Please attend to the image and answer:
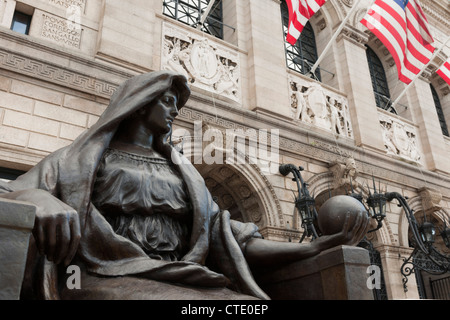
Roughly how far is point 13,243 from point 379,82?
15997 mm

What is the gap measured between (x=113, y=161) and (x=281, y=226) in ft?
22.6

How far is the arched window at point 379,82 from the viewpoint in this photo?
48.4 ft

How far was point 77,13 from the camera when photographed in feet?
26.7

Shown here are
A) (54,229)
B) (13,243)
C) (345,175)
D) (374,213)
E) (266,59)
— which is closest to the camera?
(13,243)

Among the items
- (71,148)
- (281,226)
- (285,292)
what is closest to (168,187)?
Answer: (71,148)

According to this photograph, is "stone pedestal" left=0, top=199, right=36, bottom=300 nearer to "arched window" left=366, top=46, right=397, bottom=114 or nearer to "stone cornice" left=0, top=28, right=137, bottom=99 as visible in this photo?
"stone cornice" left=0, top=28, right=137, bottom=99

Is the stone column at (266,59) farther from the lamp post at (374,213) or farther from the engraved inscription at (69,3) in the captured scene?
the engraved inscription at (69,3)

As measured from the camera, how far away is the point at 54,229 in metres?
1.43

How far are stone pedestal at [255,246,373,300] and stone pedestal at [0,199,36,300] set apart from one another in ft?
4.28

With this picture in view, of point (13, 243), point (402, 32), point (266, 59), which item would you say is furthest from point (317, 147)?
point (13, 243)

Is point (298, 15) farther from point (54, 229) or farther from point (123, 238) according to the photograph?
point (54, 229)

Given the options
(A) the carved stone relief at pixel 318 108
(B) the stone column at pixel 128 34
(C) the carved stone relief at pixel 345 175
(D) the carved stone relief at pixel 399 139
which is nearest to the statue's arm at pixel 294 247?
(B) the stone column at pixel 128 34

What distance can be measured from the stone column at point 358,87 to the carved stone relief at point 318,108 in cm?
32

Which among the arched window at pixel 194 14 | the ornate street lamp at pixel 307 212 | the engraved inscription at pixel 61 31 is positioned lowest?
the ornate street lamp at pixel 307 212
